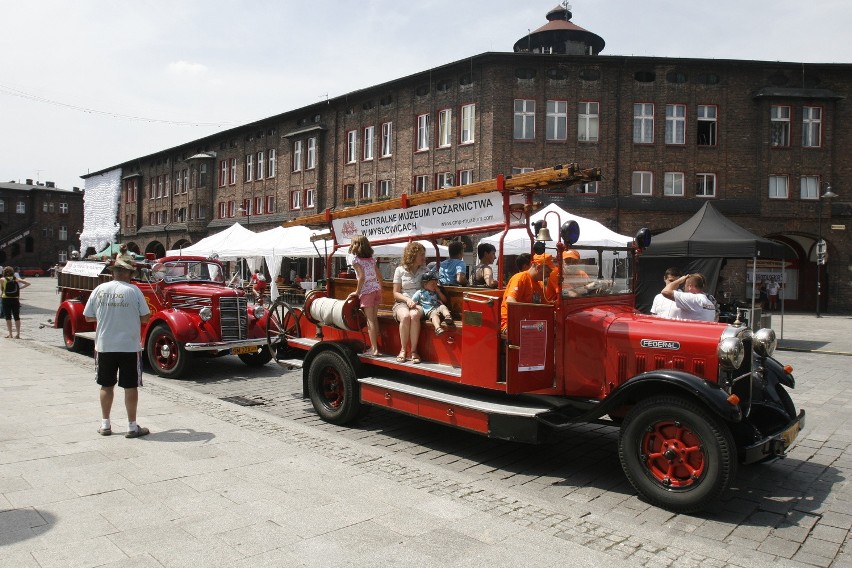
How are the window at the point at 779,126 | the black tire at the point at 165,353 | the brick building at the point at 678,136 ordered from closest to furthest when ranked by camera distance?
the black tire at the point at 165,353, the brick building at the point at 678,136, the window at the point at 779,126

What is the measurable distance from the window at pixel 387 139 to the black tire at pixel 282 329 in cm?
2654

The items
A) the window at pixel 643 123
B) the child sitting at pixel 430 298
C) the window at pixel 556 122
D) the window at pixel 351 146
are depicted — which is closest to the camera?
the child sitting at pixel 430 298

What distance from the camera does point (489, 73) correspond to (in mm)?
29469

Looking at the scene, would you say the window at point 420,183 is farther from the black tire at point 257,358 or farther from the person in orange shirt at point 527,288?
the person in orange shirt at point 527,288

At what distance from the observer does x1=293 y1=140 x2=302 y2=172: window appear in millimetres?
40453

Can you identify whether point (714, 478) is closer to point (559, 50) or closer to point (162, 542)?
point (162, 542)

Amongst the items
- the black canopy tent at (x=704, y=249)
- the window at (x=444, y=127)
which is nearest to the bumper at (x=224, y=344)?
the black canopy tent at (x=704, y=249)

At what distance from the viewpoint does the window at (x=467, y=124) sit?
30.3 meters

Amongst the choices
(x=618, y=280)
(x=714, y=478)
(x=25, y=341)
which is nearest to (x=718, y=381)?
(x=714, y=478)

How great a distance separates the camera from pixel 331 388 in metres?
7.39

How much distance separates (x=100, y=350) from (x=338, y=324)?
2470mm

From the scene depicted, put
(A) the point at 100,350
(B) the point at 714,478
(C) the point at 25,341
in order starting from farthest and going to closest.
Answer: (C) the point at 25,341 < (A) the point at 100,350 < (B) the point at 714,478

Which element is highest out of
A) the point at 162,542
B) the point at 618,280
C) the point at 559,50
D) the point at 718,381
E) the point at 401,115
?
the point at 559,50

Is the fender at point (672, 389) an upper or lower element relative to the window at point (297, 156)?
lower
